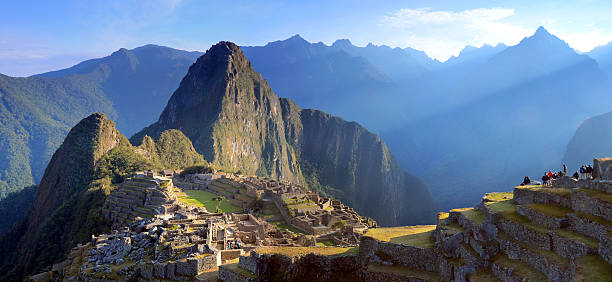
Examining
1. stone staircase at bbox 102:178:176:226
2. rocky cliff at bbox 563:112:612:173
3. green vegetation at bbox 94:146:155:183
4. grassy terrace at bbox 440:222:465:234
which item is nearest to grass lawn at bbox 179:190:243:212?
stone staircase at bbox 102:178:176:226

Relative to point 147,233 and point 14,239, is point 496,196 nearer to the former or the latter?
point 147,233

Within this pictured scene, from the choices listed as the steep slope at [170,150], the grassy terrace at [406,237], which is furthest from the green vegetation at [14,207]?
the grassy terrace at [406,237]

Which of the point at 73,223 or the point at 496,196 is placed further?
the point at 73,223

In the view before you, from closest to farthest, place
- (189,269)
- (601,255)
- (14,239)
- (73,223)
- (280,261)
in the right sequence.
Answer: (601,255) → (280,261) → (189,269) → (73,223) → (14,239)

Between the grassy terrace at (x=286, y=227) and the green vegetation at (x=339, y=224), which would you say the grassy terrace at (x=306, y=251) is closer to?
the grassy terrace at (x=286, y=227)

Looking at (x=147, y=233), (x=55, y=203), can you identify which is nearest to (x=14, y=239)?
(x=55, y=203)

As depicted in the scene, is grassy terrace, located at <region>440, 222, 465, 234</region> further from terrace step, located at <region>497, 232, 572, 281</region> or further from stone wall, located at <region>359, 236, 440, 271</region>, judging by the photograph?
terrace step, located at <region>497, 232, 572, 281</region>
